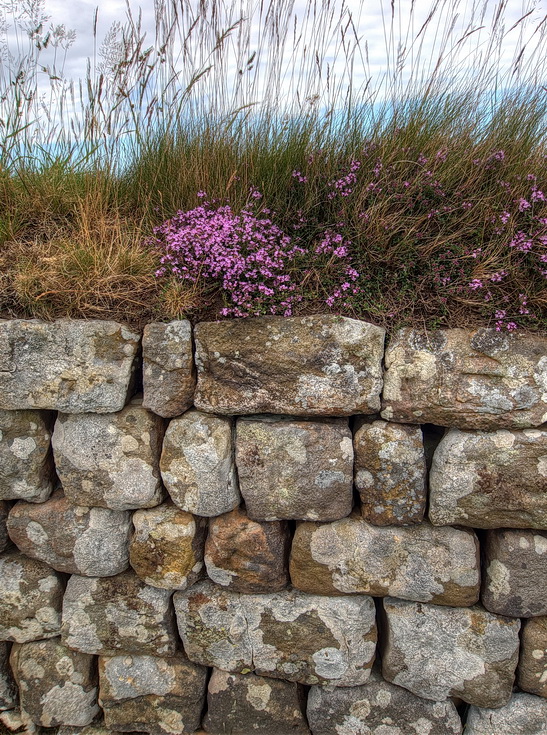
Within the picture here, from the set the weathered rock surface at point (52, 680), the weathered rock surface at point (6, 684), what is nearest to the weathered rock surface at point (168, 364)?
the weathered rock surface at point (52, 680)

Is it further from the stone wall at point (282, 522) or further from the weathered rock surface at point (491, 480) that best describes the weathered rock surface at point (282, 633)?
the weathered rock surface at point (491, 480)

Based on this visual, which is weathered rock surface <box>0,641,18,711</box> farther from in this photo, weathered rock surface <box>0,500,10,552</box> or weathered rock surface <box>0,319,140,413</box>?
weathered rock surface <box>0,319,140,413</box>

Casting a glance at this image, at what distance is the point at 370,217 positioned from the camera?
2.46 meters

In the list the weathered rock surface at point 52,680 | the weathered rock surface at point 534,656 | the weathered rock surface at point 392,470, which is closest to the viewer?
the weathered rock surface at point 392,470

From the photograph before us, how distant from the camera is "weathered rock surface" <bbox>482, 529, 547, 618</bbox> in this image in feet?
7.31

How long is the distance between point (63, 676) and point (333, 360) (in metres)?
2.22

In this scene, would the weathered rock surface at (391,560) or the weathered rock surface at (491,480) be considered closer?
the weathered rock surface at (491,480)

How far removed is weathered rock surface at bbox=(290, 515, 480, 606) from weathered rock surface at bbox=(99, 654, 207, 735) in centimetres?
90

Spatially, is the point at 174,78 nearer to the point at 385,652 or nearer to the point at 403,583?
the point at 403,583

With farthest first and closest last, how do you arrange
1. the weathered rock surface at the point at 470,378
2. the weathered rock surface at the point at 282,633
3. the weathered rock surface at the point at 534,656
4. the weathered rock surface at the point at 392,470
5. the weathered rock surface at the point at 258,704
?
1. the weathered rock surface at the point at 258,704
2. the weathered rock surface at the point at 282,633
3. the weathered rock surface at the point at 534,656
4. the weathered rock surface at the point at 392,470
5. the weathered rock surface at the point at 470,378

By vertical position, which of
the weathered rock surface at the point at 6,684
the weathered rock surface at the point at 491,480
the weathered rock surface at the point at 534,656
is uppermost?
the weathered rock surface at the point at 491,480

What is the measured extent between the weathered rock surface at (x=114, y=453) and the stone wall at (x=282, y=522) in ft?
0.03

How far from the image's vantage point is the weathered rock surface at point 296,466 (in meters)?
2.23

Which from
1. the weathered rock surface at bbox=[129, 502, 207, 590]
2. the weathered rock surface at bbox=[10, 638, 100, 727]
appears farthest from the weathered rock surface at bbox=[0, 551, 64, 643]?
the weathered rock surface at bbox=[129, 502, 207, 590]
